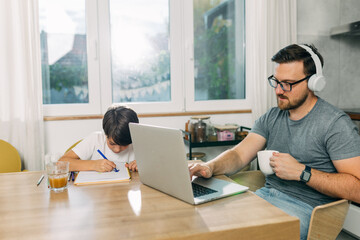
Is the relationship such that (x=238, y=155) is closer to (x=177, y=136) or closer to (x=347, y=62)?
(x=177, y=136)

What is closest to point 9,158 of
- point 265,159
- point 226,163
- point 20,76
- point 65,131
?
point 65,131

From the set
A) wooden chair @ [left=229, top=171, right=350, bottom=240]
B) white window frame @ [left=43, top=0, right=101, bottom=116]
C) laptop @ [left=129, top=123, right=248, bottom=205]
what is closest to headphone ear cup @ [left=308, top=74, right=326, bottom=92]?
wooden chair @ [left=229, top=171, right=350, bottom=240]

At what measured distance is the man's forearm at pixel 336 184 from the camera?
49.1 inches

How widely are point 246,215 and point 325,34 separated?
2727mm

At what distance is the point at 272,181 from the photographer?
5.27 ft

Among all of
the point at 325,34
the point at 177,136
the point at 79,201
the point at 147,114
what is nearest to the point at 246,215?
the point at 177,136

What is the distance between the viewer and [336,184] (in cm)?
128

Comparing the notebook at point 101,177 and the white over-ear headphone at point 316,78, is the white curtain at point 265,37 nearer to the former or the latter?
the white over-ear headphone at point 316,78

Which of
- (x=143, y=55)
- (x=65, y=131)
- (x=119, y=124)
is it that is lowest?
(x=65, y=131)

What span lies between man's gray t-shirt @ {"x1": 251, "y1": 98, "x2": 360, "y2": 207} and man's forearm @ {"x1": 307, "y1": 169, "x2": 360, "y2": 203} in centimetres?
8

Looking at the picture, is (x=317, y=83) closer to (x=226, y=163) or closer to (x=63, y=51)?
(x=226, y=163)

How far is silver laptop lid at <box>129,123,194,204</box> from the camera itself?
0.99 metres

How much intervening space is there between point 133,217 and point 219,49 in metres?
2.32

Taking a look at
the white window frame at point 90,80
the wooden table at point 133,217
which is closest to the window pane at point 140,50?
the white window frame at point 90,80
